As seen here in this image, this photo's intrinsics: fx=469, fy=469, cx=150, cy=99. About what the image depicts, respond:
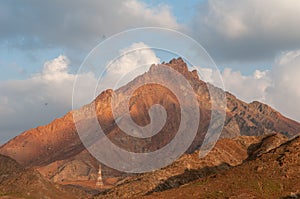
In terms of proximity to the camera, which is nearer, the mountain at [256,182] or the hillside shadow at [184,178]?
the mountain at [256,182]

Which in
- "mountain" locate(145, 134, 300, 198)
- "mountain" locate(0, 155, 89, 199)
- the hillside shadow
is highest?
"mountain" locate(0, 155, 89, 199)

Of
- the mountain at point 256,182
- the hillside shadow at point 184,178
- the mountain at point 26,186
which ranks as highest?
the mountain at point 26,186

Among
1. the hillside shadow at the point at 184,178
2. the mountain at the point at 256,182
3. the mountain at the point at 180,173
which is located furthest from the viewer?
the mountain at the point at 180,173

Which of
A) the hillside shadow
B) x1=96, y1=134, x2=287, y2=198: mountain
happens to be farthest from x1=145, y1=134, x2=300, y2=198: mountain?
the hillside shadow

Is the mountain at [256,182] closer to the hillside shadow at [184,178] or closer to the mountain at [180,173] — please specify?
the mountain at [180,173]

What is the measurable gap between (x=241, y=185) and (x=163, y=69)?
30.0 meters

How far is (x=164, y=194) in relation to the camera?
224 ft

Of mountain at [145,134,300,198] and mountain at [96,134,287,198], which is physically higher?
mountain at [96,134,287,198]

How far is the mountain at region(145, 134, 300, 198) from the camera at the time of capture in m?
64.6

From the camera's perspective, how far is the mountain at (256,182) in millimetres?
64562

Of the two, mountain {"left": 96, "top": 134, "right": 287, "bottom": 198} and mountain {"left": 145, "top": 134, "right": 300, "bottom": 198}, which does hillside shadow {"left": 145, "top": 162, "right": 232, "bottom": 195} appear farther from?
mountain {"left": 145, "top": 134, "right": 300, "bottom": 198}

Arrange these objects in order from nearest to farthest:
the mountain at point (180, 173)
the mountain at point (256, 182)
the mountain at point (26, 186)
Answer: the mountain at point (256, 182) < the mountain at point (180, 173) < the mountain at point (26, 186)

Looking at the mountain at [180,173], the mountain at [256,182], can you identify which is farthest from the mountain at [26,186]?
the mountain at [256,182]

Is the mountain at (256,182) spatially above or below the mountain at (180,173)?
below
